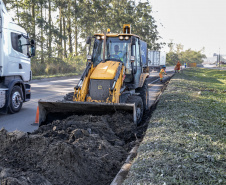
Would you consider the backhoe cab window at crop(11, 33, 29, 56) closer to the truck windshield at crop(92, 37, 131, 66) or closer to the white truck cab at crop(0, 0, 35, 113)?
the white truck cab at crop(0, 0, 35, 113)

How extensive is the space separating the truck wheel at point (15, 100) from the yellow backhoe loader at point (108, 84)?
2.44 metres

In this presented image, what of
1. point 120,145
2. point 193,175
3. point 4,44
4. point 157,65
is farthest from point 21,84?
point 157,65

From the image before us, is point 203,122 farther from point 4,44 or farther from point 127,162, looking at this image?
point 4,44

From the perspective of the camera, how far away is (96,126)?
614cm

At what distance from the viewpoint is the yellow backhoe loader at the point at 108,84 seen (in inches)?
271

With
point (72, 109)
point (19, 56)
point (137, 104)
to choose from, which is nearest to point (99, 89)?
point (72, 109)

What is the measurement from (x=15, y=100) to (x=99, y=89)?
3.64m

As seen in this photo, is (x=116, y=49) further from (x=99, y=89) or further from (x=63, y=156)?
(x=63, y=156)

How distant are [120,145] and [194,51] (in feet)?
472

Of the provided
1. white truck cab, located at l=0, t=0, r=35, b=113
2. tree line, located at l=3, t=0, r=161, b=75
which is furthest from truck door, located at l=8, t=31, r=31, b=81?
tree line, located at l=3, t=0, r=161, b=75

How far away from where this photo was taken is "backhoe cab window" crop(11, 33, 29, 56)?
9438 mm

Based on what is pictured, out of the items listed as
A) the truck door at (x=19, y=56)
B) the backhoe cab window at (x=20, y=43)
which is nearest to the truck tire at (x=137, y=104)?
the truck door at (x=19, y=56)

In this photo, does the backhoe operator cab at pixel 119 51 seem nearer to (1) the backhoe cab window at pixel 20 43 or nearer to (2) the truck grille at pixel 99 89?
(2) the truck grille at pixel 99 89

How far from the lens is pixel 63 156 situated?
4.13 m
